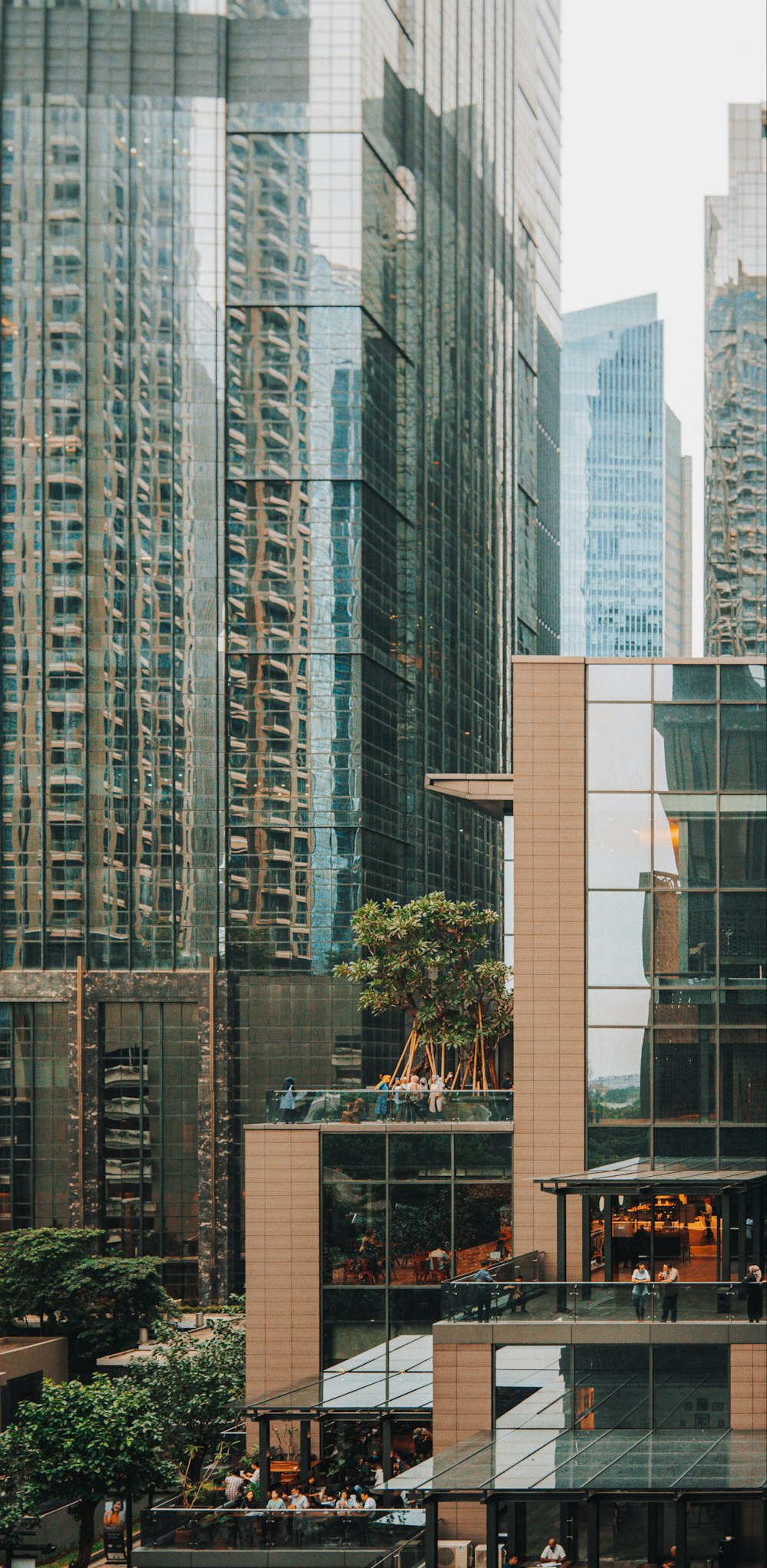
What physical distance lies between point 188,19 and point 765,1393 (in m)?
72.1

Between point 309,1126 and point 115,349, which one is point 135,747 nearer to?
point 115,349

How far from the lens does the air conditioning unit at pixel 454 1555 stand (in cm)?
3253

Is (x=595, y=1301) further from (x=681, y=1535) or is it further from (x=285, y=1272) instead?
(x=285, y=1272)

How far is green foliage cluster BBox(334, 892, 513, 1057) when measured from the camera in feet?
163

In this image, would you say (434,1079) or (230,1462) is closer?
(230,1462)

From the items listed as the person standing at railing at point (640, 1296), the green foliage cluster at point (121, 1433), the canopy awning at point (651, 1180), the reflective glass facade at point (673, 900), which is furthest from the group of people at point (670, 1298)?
the green foliage cluster at point (121, 1433)

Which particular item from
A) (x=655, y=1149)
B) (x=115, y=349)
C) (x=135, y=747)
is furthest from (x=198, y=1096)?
(x=655, y=1149)

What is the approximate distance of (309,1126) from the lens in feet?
140

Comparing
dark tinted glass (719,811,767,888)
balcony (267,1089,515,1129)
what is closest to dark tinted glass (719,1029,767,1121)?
dark tinted glass (719,811,767,888)

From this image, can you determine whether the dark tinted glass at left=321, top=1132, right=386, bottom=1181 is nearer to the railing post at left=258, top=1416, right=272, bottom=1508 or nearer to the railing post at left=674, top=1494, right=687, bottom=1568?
the railing post at left=258, top=1416, right=272, bottom=1508

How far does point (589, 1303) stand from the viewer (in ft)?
113

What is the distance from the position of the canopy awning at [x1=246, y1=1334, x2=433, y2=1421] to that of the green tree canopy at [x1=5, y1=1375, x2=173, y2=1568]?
4.26m

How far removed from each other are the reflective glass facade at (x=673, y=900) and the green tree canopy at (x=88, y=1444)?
524 inches

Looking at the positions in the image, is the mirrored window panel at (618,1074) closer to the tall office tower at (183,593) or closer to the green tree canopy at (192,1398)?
the green tree canopy at (192,1398)
